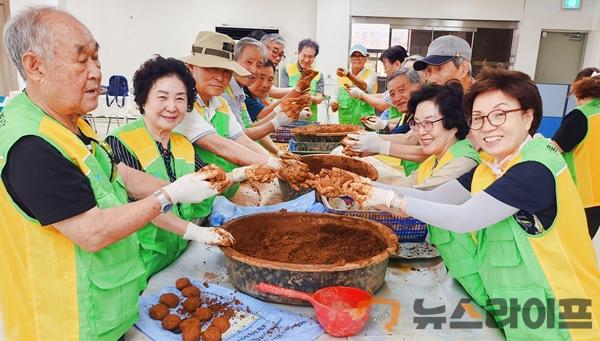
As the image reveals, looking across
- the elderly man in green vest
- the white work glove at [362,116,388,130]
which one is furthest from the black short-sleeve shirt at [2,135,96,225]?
the white work glove at [362,116,388,130]

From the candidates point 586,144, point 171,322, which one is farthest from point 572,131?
point 171,322

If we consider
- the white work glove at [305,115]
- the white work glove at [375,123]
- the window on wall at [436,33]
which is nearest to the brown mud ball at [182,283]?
the white work glove at [375,123]

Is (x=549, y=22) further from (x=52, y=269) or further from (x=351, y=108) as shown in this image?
(x=52, y=269)

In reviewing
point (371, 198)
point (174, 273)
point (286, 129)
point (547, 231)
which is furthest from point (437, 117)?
point (286, 129)

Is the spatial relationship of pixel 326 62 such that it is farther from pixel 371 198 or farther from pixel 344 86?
pixel 371 198

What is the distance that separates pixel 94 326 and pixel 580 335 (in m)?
1.26

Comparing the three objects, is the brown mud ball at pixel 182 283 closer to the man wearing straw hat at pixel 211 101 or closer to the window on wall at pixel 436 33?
the man wearing straw hat at pixel 211 101

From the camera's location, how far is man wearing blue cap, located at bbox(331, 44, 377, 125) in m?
4.38

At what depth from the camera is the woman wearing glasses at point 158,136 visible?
150cm

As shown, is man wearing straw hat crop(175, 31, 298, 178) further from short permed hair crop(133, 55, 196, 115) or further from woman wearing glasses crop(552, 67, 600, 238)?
woman wearing glasses crop(552, 67, 600, 238)

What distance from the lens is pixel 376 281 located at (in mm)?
1341

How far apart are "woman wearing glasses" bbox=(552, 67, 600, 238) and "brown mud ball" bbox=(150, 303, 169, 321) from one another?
222cm

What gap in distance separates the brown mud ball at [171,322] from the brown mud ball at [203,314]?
0.06 meters

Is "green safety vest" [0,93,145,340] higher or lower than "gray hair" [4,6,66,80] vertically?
lower
